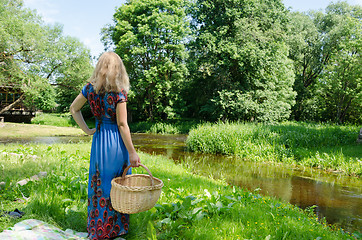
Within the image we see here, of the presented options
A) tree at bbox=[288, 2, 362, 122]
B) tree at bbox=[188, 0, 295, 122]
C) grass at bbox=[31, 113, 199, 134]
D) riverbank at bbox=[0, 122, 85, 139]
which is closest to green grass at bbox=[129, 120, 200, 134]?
grass at bbox=[31, 113, 199, 134]

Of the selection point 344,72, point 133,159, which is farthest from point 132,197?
point 344,72

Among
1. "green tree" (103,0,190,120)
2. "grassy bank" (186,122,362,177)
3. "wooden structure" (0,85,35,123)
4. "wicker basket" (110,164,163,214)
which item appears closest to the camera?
"wicker basket" (110,164,163,214)

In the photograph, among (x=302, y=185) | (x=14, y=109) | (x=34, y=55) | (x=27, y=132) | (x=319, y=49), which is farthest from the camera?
Result: (x=319, y=49)

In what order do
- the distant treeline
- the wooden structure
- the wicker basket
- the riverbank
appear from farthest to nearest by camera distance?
the wooden structure, the distant treeline, the riverbank, the wicker basket

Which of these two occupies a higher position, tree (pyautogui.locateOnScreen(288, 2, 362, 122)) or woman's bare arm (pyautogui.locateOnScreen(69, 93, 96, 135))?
tree (pyautogui.locateOnScreen(288, 2, 362, 122))

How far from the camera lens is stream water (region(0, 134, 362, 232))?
18.6 feet

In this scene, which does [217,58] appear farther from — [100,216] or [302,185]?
[100,216]

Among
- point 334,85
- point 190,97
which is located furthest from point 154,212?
point 334,85

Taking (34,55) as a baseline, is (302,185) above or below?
below

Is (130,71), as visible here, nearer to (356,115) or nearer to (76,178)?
(76,178)

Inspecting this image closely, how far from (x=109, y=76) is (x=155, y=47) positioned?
899 inches

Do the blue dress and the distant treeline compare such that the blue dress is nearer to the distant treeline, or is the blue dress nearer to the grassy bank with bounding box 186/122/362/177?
the grassy bank with bounding box 186/122/362/177

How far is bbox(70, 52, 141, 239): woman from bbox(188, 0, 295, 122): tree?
60.7ft

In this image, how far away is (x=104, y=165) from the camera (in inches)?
122
